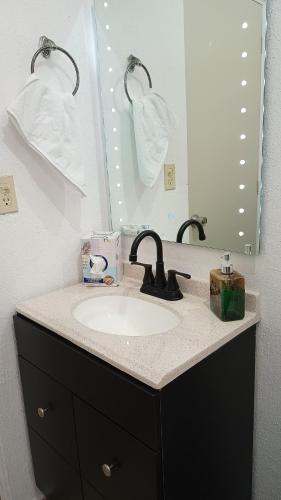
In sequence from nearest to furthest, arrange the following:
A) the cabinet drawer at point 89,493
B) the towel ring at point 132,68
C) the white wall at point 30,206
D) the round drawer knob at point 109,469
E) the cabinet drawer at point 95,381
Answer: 1. the cabinet drawer at point 95,381
2. the round drawer knob at point 109,469
3. the cabinet drawer at point 89,493
4. the white wall at point 30,206
5. the towel ring at point 132,68

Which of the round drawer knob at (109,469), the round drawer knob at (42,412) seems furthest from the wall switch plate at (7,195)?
the round drawer knob at (109,469)

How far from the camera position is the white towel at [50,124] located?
3.69 feet

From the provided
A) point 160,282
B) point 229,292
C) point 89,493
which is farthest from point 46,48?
point 89,493

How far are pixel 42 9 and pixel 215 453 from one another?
→ 1.46m

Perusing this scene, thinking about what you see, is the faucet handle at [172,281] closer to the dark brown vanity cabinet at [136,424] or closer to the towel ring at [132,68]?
the dark brown vanity cabinet at [136,424]

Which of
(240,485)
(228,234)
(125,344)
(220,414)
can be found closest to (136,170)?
(228,234)

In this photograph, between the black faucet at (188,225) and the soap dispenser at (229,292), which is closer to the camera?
the soap dispenser at (229,292)

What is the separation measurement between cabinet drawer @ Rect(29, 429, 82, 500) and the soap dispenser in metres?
0.70

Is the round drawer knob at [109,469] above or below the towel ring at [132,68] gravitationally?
below

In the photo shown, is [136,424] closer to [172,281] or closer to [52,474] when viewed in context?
[172,281]

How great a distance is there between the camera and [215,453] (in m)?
0.98

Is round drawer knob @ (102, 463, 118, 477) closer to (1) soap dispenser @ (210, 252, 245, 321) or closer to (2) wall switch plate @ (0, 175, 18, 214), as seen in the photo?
(1) soap dispenser @ (210, 252, 245, 321)

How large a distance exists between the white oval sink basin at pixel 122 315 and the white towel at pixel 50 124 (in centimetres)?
42

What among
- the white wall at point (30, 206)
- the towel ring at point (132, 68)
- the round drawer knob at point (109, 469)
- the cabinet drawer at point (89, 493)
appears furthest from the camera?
the towel ring at point (132, 68)
